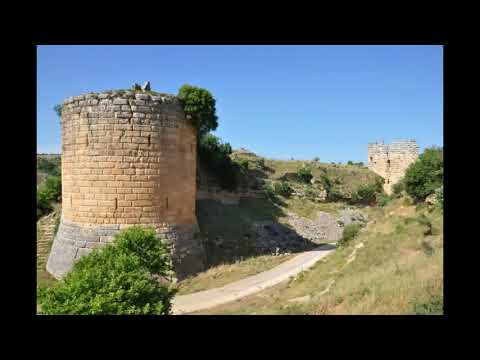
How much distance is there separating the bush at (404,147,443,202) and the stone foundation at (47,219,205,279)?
11043 millimetres

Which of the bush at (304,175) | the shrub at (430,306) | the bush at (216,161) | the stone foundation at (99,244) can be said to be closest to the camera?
the shrub at (430,306)

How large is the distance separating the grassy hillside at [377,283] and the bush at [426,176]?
2.12 metres

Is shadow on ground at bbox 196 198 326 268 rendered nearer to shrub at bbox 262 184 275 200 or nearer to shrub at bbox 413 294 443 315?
shrub at bbox 262 184 275 200

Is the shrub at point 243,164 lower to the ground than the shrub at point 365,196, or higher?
higher

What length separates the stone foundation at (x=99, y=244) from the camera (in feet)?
39.8

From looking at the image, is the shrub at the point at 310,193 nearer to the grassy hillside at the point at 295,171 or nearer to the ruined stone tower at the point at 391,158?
the grassy hillside at the point at 295,171

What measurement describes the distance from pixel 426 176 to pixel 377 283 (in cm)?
1062

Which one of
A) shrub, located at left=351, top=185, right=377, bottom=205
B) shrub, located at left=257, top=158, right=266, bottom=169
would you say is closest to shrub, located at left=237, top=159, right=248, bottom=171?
shrub, located at left=257, top=158, right=266, bottom=169

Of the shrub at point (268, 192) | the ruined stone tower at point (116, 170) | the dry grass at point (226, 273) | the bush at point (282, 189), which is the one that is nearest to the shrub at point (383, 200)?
the bush at point (282, 189)

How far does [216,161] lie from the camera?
82.9 ft

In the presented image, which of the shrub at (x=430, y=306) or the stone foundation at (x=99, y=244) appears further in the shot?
the stone foundation at (x=99, y=244)
